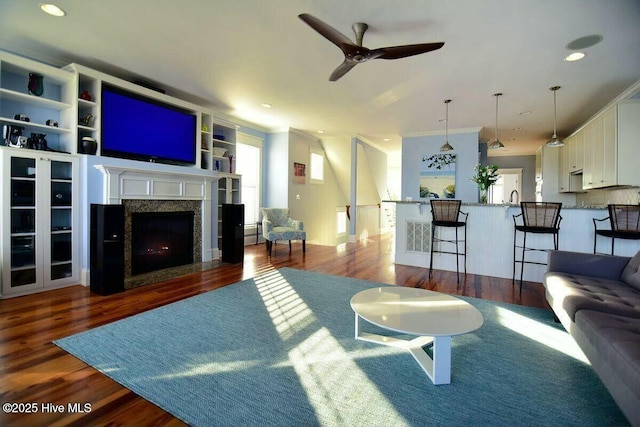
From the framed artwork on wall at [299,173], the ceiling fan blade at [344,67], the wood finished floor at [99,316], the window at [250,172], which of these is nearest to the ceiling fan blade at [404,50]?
the ceiling fan blade at [344,67]

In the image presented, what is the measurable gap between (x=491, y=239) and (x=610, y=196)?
9.27 ft

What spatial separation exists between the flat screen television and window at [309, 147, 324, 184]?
343 centimetres

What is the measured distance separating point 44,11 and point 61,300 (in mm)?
2741

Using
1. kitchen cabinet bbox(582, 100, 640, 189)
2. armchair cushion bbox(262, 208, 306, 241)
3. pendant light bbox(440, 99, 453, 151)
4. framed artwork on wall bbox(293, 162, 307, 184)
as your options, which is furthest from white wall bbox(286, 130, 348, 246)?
kitchen cabinet bbox(582, 100, 640, 189)

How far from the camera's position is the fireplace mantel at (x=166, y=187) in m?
3.67

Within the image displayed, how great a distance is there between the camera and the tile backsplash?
4.54 meters

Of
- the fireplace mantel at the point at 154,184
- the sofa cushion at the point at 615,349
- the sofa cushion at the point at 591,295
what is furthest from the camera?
the fireplace mantel at the point at 154,184

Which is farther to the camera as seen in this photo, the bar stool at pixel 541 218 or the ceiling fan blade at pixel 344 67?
the bar stool at pixel 541 218

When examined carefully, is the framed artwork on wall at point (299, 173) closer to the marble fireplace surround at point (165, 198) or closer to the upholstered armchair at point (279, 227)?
the upholstered armchair at point (279, 227)

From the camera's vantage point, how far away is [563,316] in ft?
7.26

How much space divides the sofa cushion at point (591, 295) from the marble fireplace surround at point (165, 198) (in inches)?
169

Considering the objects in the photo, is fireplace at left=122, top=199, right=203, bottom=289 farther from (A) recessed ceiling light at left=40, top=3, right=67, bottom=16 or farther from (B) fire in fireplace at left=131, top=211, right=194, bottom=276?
(A) recessed ceiling light at left=40, top=3, right=67, bottom=16

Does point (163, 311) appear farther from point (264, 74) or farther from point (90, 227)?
point (264, 74)

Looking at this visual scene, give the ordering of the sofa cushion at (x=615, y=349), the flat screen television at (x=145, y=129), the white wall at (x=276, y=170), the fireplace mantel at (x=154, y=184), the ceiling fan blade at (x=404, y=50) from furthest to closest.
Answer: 1. the white wall at (x=276, y=170)
2. the flat screen television at (x=145, y=129)
3. the fireplace mantel at (x=154, y=184)
4. the ceiling fan blade at (x=404, y=50)
5. the sofa cushion at (x=615, y=349)
